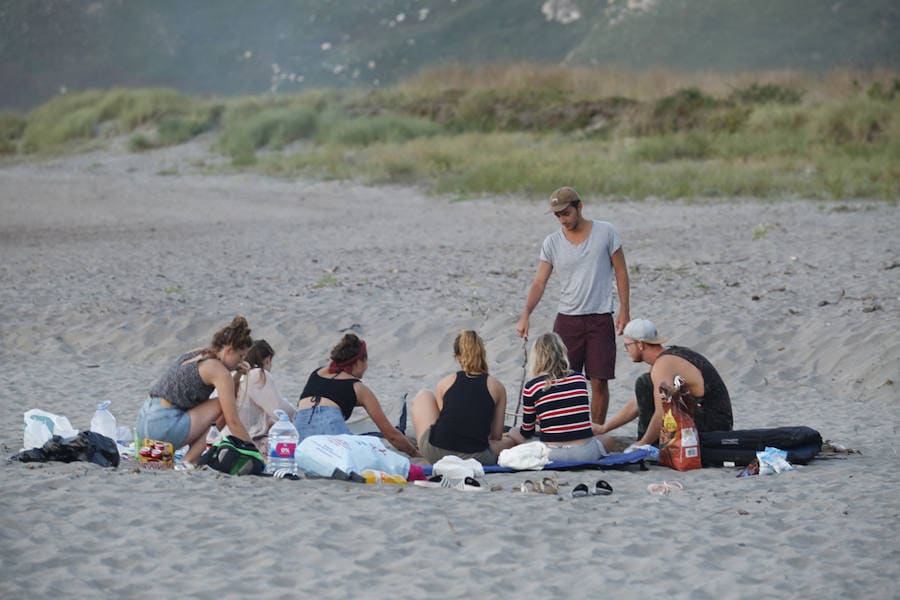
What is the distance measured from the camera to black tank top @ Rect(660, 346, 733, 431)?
691cm

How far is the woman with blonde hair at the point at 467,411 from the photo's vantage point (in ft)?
22.6

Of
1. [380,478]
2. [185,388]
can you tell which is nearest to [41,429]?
[185,388]

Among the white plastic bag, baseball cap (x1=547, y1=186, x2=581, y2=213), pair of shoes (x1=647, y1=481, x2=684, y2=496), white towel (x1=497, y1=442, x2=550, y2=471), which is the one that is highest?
baseball cap (x1=547, y1=186, x2=581, y2=213)

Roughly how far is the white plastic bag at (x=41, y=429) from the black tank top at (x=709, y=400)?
3.22 meters

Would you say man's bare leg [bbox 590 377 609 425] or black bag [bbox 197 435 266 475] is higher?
man's bare leg [bbox 590 377 609 425]

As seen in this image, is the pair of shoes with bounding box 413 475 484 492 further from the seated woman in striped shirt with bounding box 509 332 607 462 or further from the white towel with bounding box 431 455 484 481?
the seated woman in striped shirt with bounding box 509 332 607 462

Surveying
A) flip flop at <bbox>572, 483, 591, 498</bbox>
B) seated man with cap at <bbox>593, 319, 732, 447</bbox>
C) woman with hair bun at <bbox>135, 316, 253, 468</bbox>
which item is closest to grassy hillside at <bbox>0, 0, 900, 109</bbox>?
seated man with cap at <bbox>593, 319, 732, 447</bbox>

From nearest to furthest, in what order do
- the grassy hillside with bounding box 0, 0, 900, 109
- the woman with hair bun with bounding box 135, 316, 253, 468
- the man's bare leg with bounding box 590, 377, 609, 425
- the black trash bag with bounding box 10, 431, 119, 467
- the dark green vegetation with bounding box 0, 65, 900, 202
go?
the black trash bag with bounding box 10, 431, 119, 467
the woman with hair bun with bounding box 135, 316, 253, 468
the man's bare leg with bounding box 590, 377, 609, 425
the dark green vegetation with bounding box 0, 65, 900, 202
the grassy hillside with bounding box 0, 0, 900, 109

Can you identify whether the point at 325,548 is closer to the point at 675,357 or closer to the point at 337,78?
the point at 675,357

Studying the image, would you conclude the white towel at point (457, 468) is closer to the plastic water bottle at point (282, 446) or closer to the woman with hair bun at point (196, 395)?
the plastic water bottle at point (282, 446)

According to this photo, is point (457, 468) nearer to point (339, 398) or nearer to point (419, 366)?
point (339, 398)

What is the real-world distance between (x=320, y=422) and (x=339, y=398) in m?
0.18

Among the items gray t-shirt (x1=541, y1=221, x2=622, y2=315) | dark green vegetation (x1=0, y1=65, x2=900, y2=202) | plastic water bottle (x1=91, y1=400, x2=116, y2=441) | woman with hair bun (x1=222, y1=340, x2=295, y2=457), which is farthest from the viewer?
dark green vegetation (x1=0, y1=65, x2=900, y2=202)

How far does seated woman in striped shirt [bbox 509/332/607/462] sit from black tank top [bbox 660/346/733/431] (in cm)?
54
